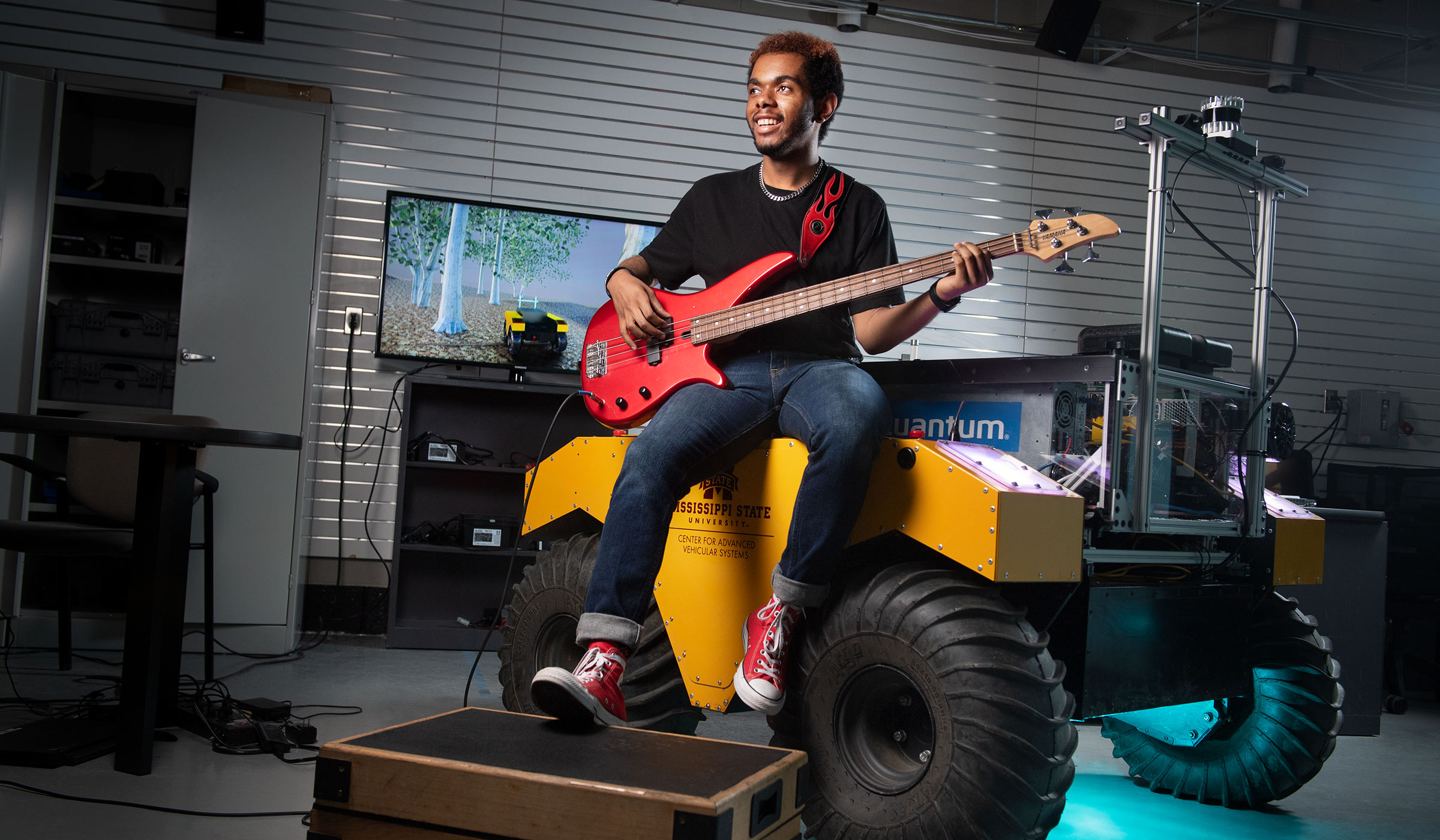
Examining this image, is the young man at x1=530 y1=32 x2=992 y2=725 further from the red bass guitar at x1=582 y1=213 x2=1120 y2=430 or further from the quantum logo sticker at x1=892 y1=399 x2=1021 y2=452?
the quantum logo sticker at x1=892 y1=399 x2=1021 y2=452

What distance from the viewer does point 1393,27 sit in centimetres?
595

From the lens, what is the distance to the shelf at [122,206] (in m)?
4.54

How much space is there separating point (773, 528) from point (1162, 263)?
1.19 metres

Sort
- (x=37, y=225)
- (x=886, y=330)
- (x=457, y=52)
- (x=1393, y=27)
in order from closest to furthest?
(x=886, y=330), (x=37, y=225), (x=457, y=52), (x=1393, y=27)

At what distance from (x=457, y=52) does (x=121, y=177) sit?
6.16 feet

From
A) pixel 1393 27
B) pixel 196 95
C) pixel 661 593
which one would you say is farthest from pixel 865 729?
pixel 1393 27

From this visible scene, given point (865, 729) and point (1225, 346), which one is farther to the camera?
point (1225, 346)

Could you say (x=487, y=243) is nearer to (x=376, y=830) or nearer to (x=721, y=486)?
(x=721, y=486)

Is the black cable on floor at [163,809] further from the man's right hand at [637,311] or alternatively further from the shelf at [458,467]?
the shelf at [458,467]

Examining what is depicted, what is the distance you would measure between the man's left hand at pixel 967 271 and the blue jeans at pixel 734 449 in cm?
27

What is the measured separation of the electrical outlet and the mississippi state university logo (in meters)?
3.45

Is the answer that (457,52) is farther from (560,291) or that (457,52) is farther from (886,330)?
(886,330)

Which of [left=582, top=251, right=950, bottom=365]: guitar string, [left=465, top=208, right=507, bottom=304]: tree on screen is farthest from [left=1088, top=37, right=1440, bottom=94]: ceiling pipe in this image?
[left=582, top=251, right=950, bottom=365]: guitar string

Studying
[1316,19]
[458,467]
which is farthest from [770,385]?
[1316,19]
